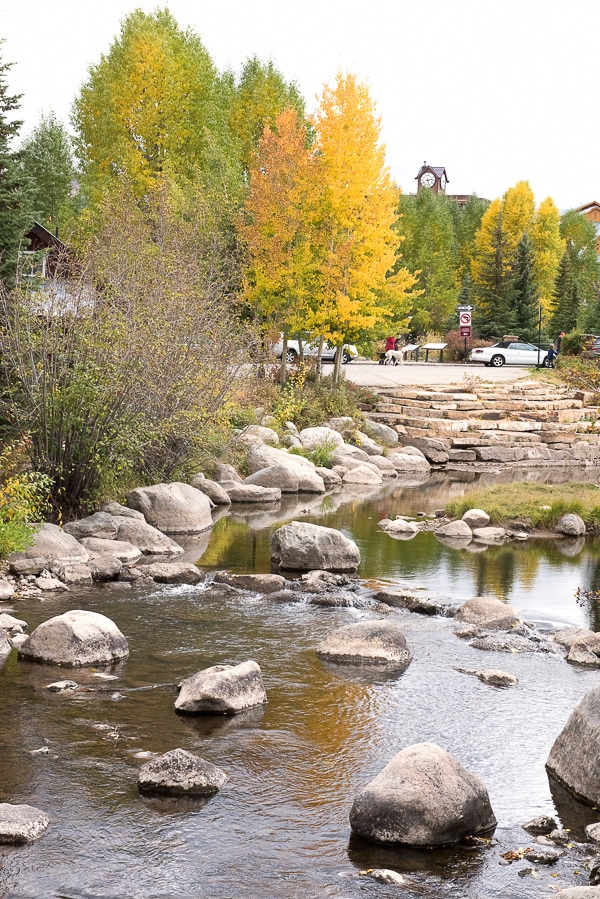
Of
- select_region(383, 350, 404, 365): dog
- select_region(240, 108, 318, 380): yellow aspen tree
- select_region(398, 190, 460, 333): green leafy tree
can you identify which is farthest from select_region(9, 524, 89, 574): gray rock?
select_region(398, 190, 460, 333): green leafy tree

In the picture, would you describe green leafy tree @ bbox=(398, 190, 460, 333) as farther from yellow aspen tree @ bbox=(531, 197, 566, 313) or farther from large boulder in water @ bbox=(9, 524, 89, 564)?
large boulder in water @ bbox=(9, 524, 89, 564)

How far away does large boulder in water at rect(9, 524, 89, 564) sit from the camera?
1321cm

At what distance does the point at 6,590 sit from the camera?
12016 millimetres

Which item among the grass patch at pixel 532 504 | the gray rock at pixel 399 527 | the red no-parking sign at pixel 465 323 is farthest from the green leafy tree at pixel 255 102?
the gray rock at pixel 399 527

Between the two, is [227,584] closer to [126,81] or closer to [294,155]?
[294,155]

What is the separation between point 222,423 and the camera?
20.2 metres

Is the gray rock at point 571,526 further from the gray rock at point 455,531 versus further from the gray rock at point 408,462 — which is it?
the gray rock at point 408,462

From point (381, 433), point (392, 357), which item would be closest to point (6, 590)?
point (381, 433)

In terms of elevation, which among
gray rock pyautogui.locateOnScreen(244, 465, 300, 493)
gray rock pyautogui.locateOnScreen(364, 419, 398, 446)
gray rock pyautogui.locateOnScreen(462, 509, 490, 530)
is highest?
gray rock pyautogui.locateOnScreen(364, 419, 398, 446)

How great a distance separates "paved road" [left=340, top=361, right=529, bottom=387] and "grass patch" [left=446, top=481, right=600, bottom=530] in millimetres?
14367

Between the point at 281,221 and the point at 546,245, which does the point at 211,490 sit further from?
the point at 546,245

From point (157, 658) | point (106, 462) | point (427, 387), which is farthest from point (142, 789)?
point (427, 387)

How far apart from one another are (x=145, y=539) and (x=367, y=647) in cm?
596

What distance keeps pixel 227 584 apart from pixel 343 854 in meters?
7.23
